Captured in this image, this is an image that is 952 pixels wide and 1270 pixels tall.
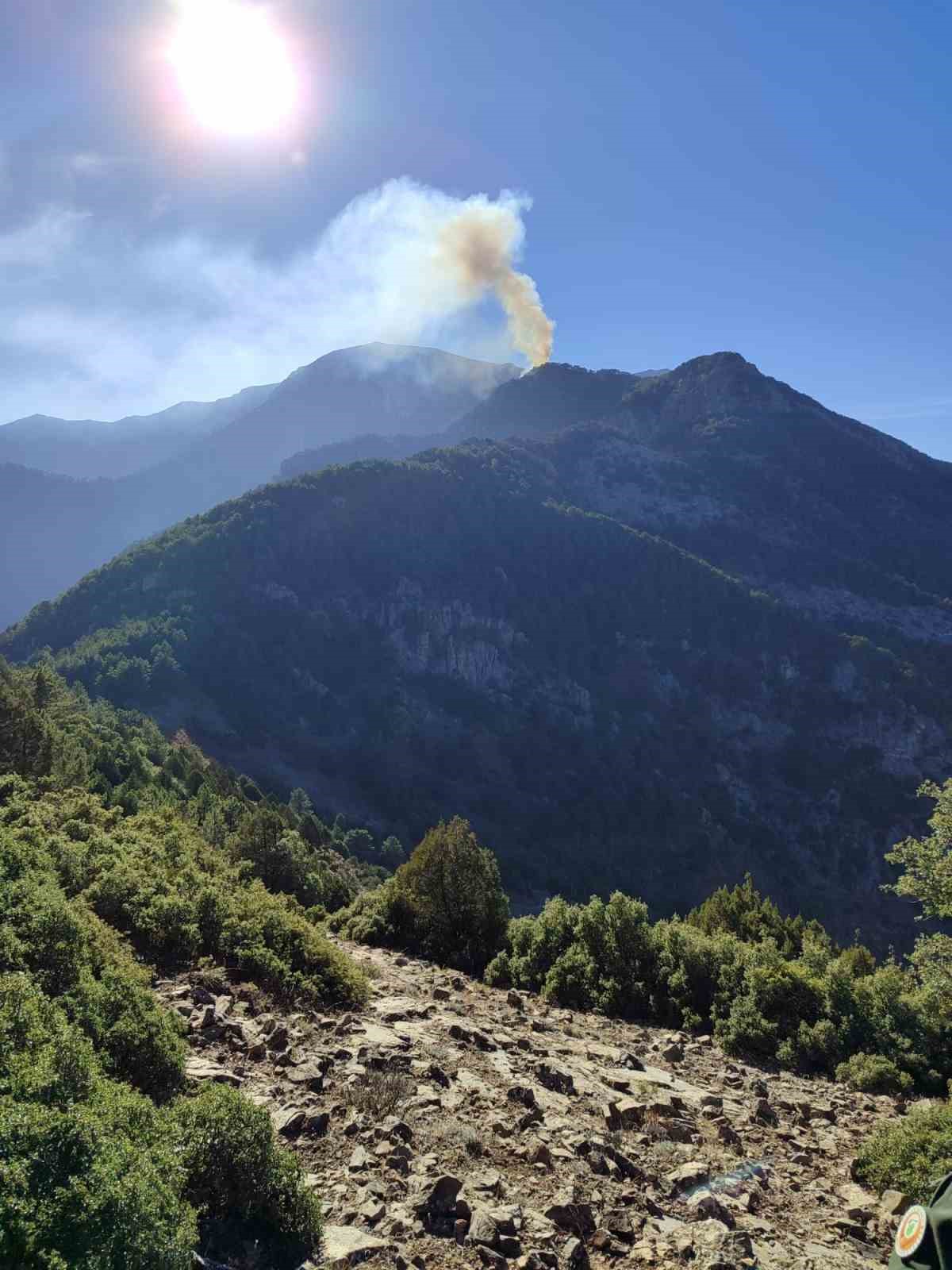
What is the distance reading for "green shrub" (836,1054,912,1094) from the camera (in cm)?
1291

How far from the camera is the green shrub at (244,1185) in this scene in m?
5.82

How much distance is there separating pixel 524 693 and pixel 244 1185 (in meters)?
162

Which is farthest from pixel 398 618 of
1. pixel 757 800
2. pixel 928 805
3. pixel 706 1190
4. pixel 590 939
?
pixel 706 1190

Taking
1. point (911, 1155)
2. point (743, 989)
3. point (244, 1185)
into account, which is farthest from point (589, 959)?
point (244, 1185)

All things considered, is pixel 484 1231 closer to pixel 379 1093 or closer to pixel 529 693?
pixel 379 1093

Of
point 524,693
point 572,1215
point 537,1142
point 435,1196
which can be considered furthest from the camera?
point 524,693

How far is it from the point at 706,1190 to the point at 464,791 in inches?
5000

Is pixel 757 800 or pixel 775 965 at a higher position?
pixel 775 965

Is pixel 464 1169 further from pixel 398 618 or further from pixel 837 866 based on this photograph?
pixel 398 618

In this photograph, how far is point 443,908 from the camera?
22.0m

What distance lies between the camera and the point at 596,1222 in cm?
695

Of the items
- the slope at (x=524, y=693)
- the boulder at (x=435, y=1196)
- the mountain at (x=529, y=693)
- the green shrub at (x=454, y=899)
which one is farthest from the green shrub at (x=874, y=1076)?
the slope at (x=524, y=693)

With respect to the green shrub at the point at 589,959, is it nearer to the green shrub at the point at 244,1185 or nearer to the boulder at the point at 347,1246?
the boulder at the point at 347,1246

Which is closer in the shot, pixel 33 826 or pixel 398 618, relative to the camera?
pixel 33 826
